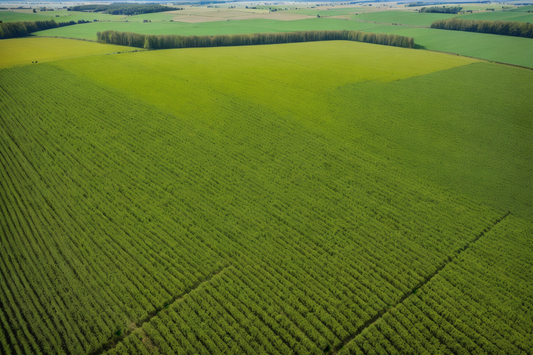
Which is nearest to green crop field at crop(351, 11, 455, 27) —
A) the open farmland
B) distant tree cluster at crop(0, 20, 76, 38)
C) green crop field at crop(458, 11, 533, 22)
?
green crop field at crop(458, 11, 533, 22)

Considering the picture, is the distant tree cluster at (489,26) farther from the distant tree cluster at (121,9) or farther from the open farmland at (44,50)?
the distant tree cluster at (121,9)

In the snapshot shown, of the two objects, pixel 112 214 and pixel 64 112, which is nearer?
pixel 112 214

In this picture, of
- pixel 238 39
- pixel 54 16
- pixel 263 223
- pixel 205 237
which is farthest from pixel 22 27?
pixel 263 223

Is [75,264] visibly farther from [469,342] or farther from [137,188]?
[469,342]

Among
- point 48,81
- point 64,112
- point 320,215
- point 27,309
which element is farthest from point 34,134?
point 320,215

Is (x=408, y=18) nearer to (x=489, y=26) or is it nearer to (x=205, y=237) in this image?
(x=489, y=26)

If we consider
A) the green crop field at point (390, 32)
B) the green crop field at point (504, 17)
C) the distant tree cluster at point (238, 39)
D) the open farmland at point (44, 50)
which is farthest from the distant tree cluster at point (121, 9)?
the green crop field at point (504, 17)

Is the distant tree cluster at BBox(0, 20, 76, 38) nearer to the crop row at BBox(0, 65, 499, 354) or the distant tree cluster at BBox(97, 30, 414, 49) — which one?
the distant tree cluster at BBox(97, 30, 414, 49)

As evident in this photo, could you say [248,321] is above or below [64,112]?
below
